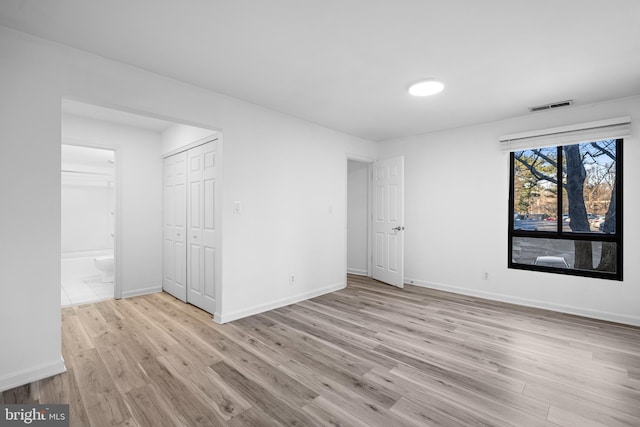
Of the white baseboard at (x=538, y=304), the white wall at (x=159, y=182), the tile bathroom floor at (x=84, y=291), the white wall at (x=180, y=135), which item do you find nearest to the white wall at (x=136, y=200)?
the white wall at (x=159, y=182)

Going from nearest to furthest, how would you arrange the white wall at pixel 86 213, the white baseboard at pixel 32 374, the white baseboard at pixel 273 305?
the white baseboard at pixel 32 374 → the white baseboard at pixel 273 305 → the white wall at pixel 86 213

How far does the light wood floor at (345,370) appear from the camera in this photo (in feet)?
5.90

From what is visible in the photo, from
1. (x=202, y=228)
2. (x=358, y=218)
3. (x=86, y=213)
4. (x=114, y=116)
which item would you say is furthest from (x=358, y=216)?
(x=86, y=213)

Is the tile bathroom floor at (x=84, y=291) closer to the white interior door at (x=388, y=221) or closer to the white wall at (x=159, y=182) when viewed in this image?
the white wall at (x=159, y=182)

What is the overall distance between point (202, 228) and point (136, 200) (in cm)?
141

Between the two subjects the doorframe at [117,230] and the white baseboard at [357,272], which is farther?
the white baseboard at [357,272]

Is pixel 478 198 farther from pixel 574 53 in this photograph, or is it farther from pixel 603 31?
pixel 603 31

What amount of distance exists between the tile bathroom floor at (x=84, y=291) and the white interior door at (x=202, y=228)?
141cm

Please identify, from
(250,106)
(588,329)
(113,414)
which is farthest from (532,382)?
(250,106)

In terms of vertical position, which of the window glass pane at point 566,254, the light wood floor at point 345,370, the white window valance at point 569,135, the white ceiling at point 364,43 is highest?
the white ceiling at point 364,43

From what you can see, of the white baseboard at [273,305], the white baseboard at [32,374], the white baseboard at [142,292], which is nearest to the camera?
the white baseboard at [32,374]

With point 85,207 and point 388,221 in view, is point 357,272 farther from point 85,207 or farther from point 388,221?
point 85,207

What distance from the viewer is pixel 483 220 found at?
14.1ft

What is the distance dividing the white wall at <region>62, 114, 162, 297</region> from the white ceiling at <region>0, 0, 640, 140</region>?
6.41 feet
